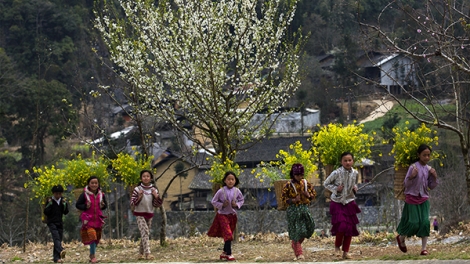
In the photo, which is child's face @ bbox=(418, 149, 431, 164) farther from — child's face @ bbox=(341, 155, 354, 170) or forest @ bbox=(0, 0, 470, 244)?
→ forest @ bbox=(0, 0, 470, 244)

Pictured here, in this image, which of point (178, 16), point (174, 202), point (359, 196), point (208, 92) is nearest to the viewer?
point (208, 92)

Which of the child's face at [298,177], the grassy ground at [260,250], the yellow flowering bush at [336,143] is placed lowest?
the grassy ground at [260,250]

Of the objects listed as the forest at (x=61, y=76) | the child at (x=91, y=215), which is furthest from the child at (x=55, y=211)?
the forest at (x=61, y=76)

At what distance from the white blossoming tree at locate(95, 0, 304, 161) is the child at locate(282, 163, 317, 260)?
3563mm

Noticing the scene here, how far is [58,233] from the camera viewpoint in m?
→ 13.6

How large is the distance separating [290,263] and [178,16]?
6728mm

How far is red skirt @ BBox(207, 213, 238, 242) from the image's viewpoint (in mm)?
11992

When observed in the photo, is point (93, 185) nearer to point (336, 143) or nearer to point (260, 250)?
point (260, 250)

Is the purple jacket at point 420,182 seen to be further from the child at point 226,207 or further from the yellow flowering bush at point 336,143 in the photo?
the child at point 226,207

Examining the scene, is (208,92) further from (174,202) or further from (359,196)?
(174,202)

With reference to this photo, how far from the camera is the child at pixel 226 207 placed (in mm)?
12031

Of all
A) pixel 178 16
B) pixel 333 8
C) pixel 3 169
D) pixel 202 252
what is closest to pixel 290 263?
pixel 202 252

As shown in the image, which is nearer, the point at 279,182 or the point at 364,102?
the point at 279,182

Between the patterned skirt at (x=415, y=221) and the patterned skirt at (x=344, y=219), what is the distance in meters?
0.64
